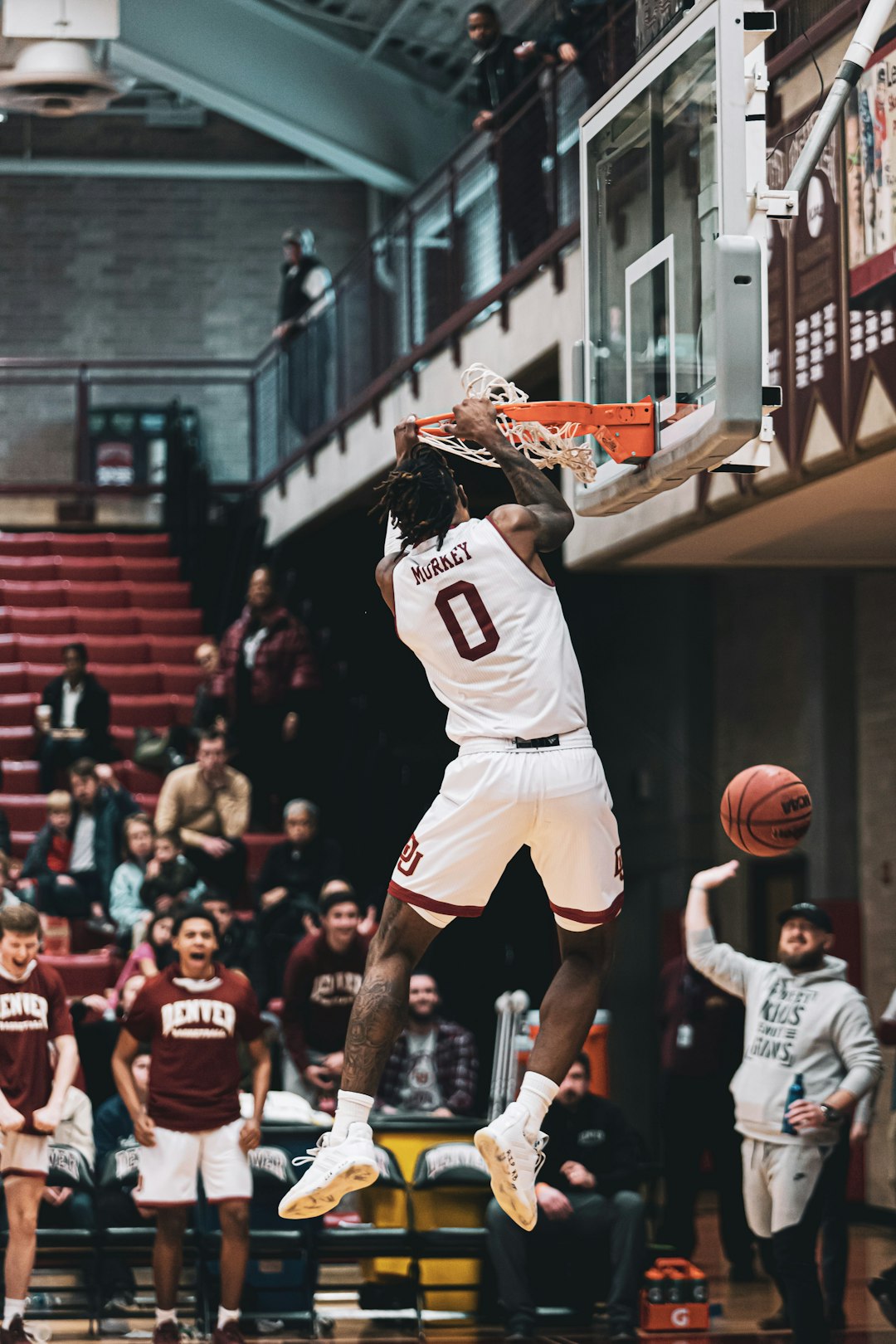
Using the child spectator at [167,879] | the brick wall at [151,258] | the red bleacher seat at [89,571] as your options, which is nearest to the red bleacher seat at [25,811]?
the child spectator at [167,879]

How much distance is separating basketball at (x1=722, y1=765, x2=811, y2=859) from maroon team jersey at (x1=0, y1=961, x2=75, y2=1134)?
4.26 m

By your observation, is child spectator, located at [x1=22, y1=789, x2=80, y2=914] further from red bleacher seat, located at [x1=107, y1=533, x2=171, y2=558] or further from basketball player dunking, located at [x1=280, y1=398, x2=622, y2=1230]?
basketball player dunking, located at [x1=280, y1=398, x2=622, y2=1230]

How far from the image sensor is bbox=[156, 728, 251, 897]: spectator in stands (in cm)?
1364

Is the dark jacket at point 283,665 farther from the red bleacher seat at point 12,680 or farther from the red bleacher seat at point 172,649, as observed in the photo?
the red bleacher seat at point 172,649

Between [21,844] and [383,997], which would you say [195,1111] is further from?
[21,844]

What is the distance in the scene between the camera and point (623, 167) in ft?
20.2

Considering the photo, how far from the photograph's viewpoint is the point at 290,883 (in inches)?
502

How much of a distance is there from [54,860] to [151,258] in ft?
36.4

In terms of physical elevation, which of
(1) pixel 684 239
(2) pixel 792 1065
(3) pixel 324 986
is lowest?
(2) pixel 792 1065

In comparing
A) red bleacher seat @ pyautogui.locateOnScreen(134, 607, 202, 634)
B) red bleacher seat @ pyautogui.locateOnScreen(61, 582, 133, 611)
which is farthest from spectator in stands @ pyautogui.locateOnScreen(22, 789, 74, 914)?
red bleacher seat @ pyautogui.locateOnScreen(61, 582, 133, 611)

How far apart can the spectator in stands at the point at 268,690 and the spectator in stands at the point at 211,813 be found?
60 centimetres

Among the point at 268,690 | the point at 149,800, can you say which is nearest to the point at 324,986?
the point at 268,690

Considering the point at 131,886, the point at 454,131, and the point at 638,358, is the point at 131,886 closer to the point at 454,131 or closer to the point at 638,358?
the point at 638,358

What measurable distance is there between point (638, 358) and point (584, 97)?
18.4 ft
